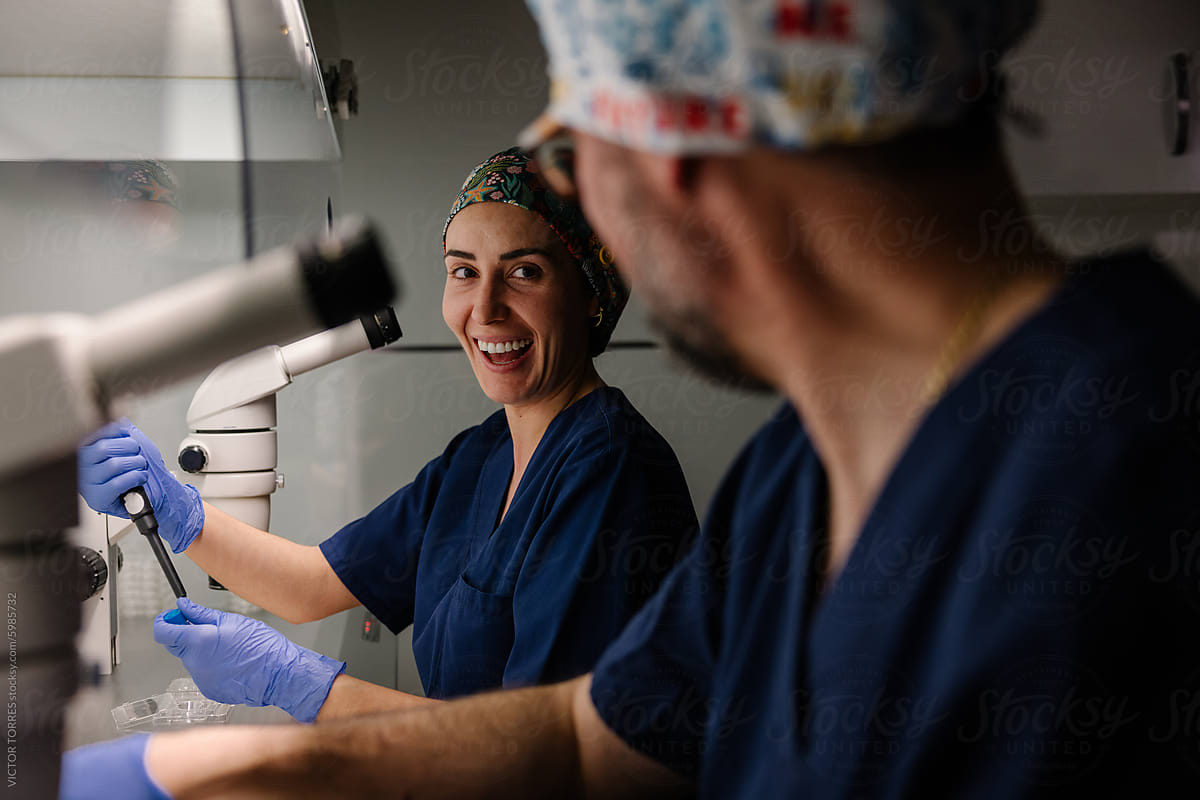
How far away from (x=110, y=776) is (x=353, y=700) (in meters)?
0.35

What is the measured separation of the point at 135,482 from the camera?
93 cm

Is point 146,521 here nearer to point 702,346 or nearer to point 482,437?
point 482,437

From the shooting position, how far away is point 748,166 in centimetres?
45

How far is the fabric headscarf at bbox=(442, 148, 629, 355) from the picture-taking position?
34.4 inches

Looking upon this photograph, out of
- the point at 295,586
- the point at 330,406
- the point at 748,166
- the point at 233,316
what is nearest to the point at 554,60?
the point at 748,166

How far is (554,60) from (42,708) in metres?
0.61

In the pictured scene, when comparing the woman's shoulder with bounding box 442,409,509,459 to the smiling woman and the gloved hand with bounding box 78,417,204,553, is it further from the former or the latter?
the gloved hand with bounding box 78,417,204,553

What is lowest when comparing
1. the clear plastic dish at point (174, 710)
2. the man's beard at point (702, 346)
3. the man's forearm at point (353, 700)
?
the clear plastic dish at point (174, 710)

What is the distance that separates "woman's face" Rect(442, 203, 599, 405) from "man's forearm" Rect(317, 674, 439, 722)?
0.39 m

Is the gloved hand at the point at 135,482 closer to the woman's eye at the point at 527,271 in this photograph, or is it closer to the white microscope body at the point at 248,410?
the white microscope body at the point at 248,410

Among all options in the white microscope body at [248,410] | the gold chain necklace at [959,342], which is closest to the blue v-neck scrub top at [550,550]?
the white microscope body at [248,410]

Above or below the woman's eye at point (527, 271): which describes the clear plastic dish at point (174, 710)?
below

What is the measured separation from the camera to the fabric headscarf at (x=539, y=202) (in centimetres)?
87

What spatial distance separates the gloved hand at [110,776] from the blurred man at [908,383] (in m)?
0.46
